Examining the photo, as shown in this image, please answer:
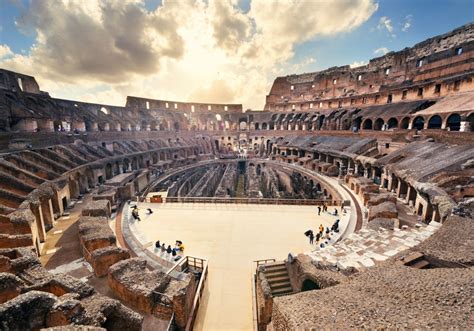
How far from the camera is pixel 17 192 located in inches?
445

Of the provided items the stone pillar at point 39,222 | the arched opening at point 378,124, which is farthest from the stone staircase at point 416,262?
the arched opening at point 378,124

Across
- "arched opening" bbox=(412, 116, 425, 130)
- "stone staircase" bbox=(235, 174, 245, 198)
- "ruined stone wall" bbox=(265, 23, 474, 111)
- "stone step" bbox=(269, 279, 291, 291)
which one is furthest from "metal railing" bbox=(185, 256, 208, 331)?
"ruined stone wall" bbox=(265, 23, 474, 111)

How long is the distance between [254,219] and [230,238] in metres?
2.89

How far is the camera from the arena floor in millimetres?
7543

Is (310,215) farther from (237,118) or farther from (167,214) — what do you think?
(237,118)

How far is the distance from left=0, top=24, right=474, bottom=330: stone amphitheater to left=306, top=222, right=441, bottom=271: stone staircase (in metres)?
0.09

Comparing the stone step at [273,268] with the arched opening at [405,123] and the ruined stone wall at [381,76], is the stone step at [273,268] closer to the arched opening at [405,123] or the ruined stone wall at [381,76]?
the arched opening at [405,123]

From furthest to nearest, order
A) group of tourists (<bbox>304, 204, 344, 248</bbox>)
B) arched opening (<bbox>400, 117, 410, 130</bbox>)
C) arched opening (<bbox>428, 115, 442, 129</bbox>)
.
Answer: arched opening (<bbox>400, 117, 410, 130</bbox>), arched opening (<bbox>428, 115, 442, 129</bbox>), group of tourists (<bbox>304, 204, 344, 248</bbox>)

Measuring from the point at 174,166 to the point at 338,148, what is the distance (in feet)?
73.6

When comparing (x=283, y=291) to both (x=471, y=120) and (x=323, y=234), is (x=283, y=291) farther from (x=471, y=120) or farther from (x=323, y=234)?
(x=471, y=120)

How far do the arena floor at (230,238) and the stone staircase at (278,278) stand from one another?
859 mm

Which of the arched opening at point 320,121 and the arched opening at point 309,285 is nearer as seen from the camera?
the arched opening at point 309,285

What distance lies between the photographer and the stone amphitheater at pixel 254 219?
4641 mm

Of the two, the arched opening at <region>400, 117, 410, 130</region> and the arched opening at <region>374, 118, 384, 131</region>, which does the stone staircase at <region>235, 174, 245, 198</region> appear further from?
the arched opening at <region>400, 117, 410, 130</region>
